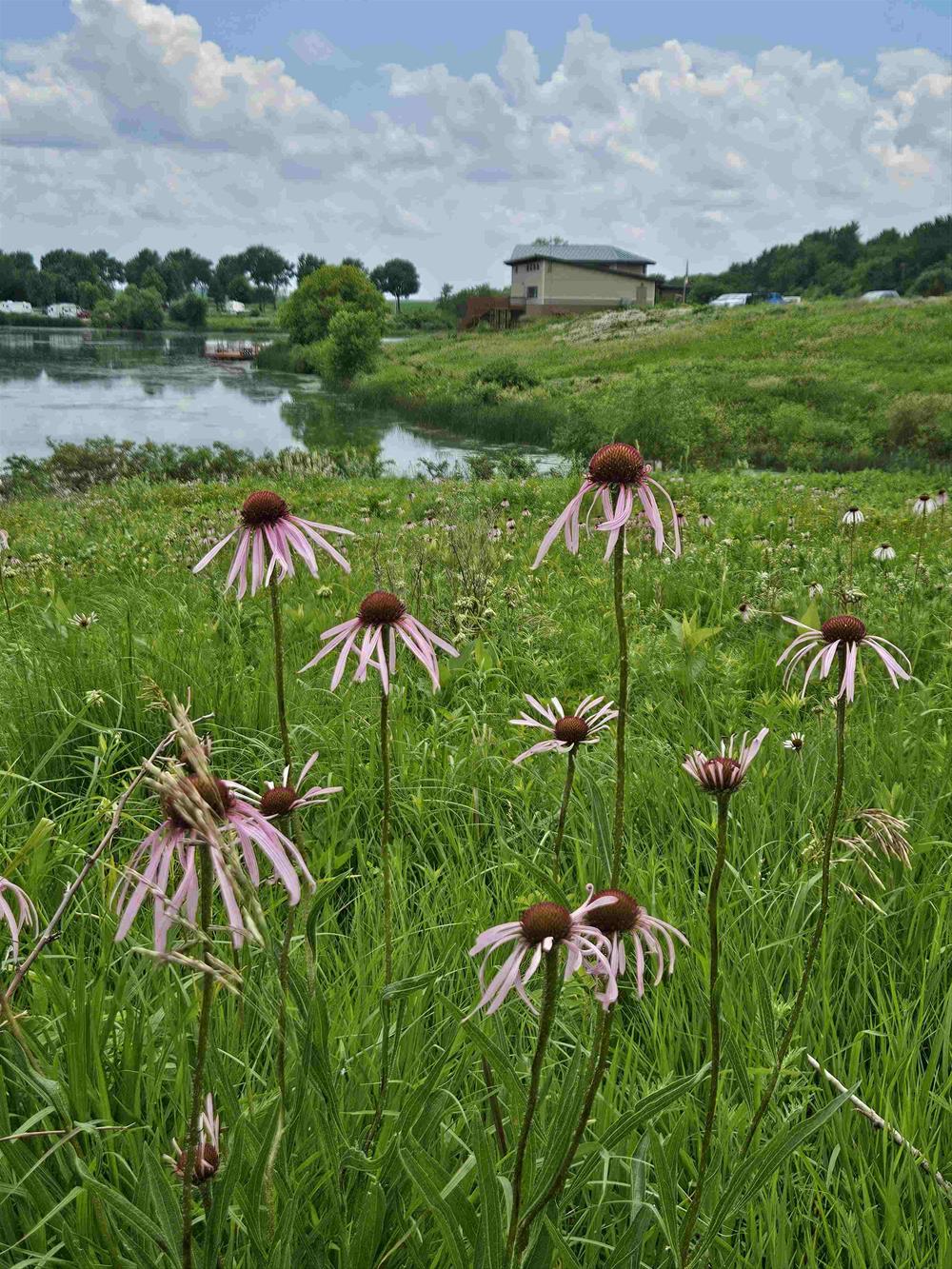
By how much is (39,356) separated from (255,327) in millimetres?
44324

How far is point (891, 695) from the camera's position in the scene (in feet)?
11.1

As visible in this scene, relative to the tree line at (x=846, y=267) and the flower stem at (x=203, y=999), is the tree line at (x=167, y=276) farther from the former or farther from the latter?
the flower stem at (x=203, y=999)

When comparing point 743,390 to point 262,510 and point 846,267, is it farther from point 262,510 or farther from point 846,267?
point 846,267

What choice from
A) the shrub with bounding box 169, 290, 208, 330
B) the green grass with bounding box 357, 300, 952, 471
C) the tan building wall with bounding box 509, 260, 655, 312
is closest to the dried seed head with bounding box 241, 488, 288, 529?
the green grass with bounding box 357, 300, 952, 471

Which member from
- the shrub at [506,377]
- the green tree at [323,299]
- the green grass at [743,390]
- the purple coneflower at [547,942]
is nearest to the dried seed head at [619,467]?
the purple coneflower at [547,942]

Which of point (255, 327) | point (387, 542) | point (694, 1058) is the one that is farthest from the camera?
point (255, 327)

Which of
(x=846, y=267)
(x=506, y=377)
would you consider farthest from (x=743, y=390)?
(x=846, y=267)

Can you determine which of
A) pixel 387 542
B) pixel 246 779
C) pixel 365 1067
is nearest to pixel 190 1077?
pixel 365 1067

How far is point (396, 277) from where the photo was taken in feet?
364

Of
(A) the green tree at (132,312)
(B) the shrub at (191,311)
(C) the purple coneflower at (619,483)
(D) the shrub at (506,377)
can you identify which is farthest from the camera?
(B) the shrub at (191,311)

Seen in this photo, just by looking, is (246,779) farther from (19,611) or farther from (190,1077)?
(19,611)

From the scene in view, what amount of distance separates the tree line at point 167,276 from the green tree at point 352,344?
61.3 metres

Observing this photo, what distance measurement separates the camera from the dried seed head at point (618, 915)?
940 mm

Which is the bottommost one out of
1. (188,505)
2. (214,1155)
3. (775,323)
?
(188,505)
